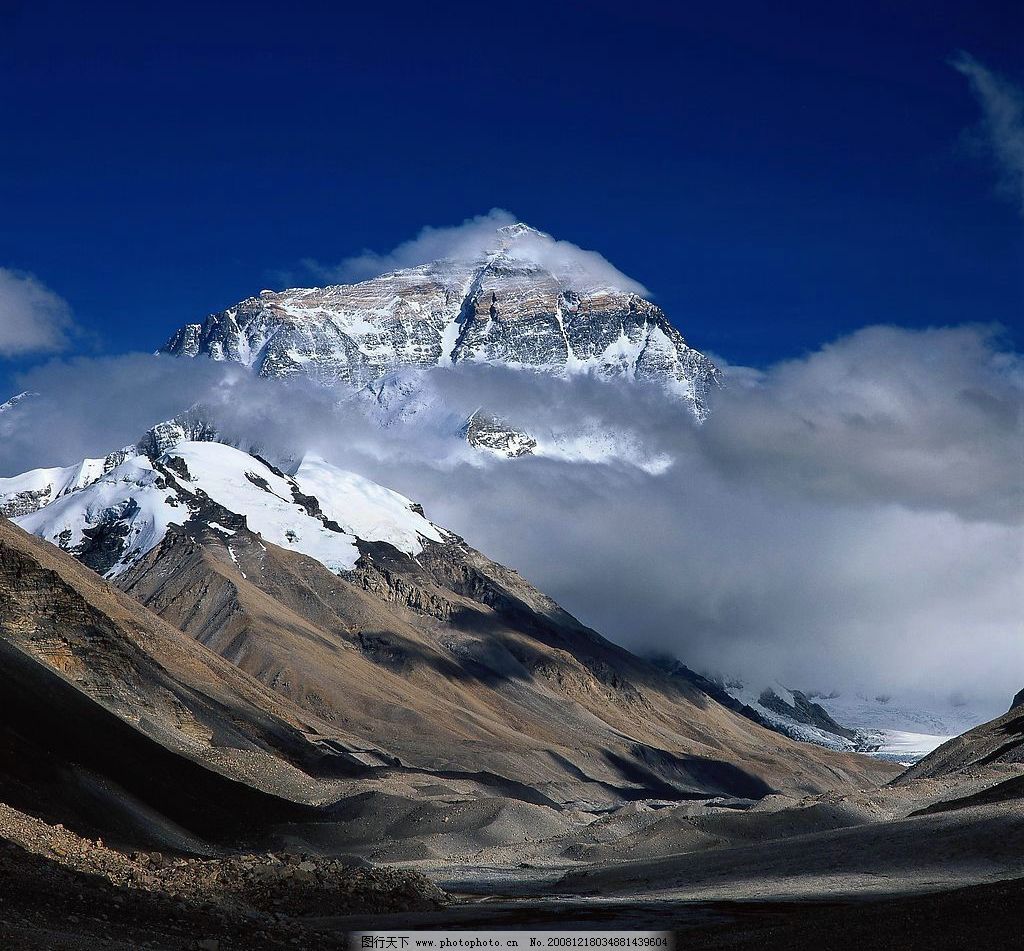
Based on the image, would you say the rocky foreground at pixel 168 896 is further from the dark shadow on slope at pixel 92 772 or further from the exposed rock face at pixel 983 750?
the exposed rock face at pixel 983 750

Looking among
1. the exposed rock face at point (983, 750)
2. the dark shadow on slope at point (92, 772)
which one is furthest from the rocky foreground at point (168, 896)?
the exposed rock face at point (983, 750)

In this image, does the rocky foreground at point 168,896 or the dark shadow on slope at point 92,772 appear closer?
the rocky foreground at point 168,896

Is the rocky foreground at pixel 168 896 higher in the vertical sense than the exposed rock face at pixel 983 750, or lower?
lower

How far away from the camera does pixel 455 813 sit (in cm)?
9925

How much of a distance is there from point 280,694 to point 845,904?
147 meters

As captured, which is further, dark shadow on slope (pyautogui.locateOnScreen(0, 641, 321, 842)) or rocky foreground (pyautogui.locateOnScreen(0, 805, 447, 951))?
dark shadow on slope (pyautogui.locateOnScreen(0, 641, 321, 842))

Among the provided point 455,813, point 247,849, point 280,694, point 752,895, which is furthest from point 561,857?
point 280,694

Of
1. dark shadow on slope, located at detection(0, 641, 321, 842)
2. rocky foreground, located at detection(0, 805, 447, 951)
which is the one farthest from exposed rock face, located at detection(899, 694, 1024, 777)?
rocky foreground, located at detection(0, 805, 447, 951)

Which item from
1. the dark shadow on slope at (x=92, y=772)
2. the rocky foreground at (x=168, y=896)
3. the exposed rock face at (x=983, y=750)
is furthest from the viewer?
the exposed rock face at (x=983, y=750)

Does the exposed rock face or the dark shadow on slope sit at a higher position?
the exposed rock face

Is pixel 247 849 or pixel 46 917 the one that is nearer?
pixel 46 917

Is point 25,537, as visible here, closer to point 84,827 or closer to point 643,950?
point 84,827

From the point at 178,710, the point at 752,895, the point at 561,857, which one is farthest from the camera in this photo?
the point at 178,710

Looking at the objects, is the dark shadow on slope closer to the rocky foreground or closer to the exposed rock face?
the rocky foreground
